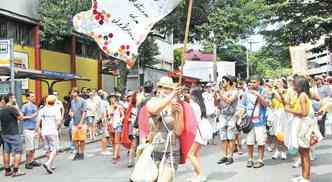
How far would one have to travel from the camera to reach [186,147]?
21.5 ft

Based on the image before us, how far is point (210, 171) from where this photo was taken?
10680 mm

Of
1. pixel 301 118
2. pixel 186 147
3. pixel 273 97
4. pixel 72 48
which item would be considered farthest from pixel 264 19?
pixel 186 147

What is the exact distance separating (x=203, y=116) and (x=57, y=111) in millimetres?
3022

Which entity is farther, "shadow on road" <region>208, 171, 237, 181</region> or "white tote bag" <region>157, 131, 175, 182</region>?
"shadow on road" <region>208, 171, 237, 181</region>

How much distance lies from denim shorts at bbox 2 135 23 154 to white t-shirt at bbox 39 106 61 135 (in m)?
0.69

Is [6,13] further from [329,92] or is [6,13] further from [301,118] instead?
[301,118]

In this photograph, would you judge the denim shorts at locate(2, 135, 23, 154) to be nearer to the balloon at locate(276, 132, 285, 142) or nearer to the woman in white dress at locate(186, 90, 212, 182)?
the woman in white dress at locate(186, 90, 212, 182)

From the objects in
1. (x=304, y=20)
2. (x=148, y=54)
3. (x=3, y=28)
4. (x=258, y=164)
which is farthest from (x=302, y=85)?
(x=148, y=54)

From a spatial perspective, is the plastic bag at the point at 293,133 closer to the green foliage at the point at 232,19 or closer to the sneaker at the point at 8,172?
the sneaker at the point at 8,172

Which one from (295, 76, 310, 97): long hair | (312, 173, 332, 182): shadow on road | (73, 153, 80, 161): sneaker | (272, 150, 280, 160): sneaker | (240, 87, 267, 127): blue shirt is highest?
(295, 76, 310, 97): long hair

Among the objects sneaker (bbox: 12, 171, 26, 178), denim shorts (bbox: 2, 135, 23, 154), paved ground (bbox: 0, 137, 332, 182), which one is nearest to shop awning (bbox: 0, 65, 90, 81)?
paved ground (bbox: 0, 137, 332, 182)

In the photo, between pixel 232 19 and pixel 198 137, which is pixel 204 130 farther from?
pixel 232 19

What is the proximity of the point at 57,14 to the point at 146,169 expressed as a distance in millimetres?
18929

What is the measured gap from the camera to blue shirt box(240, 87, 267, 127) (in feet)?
36.0
